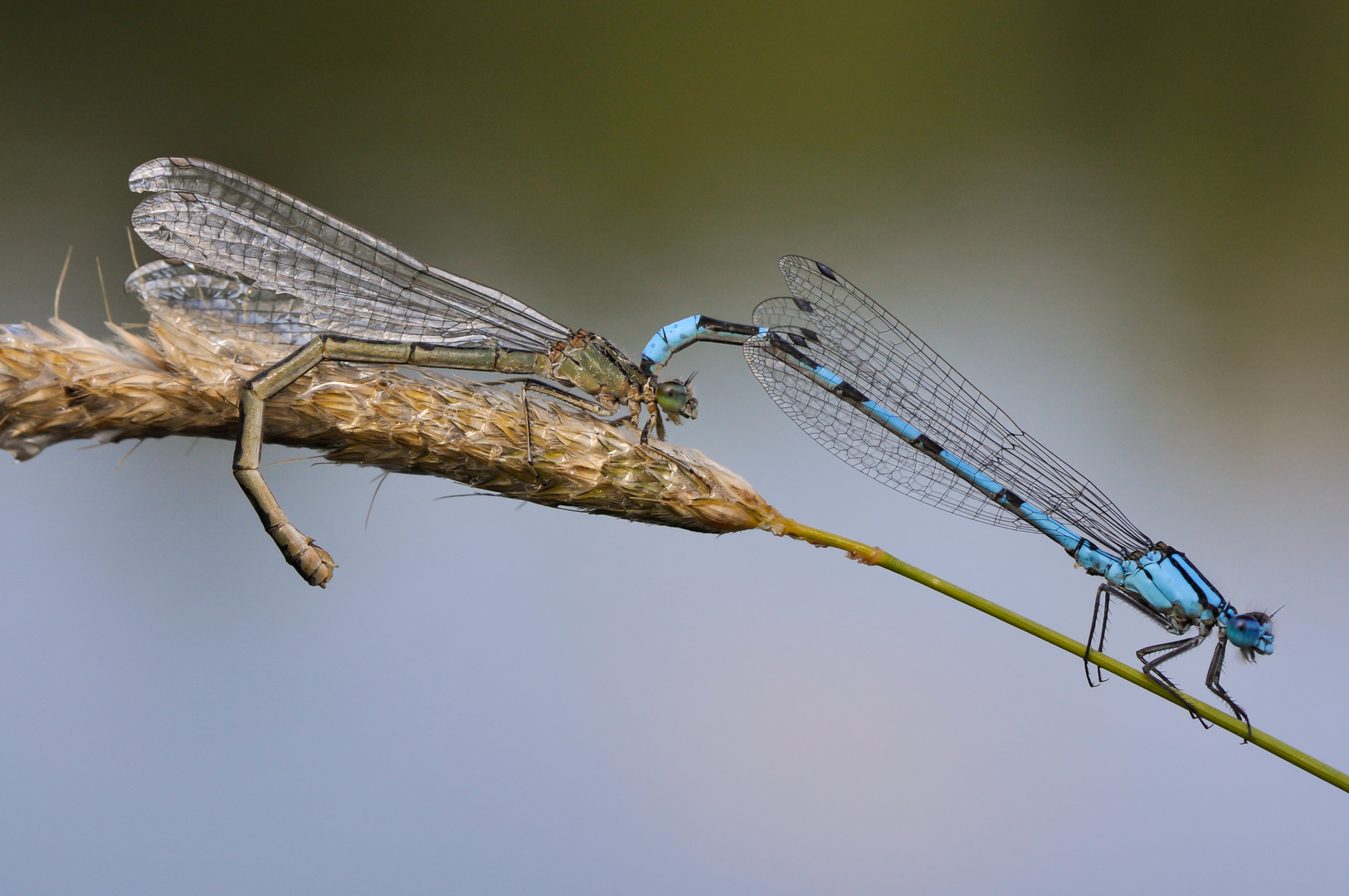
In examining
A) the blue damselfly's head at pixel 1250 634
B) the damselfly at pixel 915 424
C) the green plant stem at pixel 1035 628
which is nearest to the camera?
the green plant stem at pixel 1035 628

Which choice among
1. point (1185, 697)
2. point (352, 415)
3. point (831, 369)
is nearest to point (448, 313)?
point (352, 415)

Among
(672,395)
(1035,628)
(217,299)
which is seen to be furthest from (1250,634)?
(217,299)

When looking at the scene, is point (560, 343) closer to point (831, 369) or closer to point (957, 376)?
point (831, 369)

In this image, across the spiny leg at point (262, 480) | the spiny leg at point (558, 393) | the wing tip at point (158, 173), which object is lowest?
the spiny leg at point (262, 480)

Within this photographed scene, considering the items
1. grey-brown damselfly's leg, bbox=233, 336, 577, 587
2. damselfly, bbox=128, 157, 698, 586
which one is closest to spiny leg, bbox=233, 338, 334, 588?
grey-brown damselfly's leg, bbox=233, 336, 577, 587

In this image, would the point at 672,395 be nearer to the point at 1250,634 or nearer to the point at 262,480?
the point at 262,480

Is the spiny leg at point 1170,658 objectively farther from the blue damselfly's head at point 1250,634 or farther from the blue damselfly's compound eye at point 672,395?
the blue damselfly's compound eye at point 672,395

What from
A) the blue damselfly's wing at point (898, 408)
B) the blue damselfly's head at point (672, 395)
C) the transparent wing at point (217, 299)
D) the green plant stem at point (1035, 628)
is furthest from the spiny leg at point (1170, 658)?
the transparent wing at point (217, 299)
